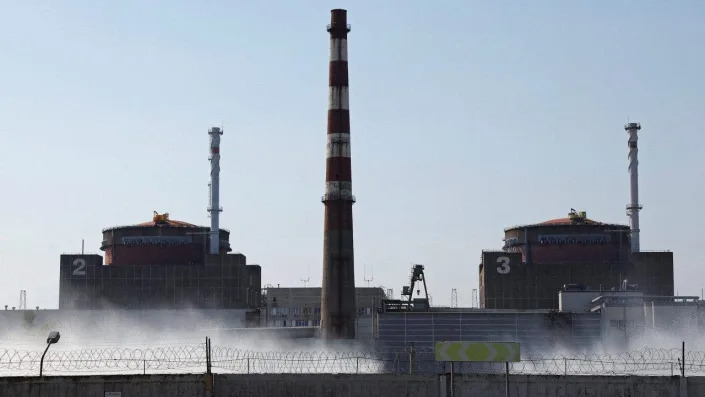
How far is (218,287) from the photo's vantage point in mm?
133875

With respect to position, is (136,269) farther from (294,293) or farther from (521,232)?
(521,232)

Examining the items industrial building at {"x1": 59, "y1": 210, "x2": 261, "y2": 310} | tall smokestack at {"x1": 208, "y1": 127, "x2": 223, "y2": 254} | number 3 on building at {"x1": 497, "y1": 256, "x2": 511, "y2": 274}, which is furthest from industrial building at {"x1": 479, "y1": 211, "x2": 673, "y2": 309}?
tall smokestack at {"x1": 208, "y1": 127, "x2": 223, "y2": 254}

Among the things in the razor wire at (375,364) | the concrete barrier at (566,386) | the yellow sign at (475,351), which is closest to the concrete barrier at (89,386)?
the yellow sign at (475,351)

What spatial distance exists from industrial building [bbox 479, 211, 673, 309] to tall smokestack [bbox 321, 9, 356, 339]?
3072cm

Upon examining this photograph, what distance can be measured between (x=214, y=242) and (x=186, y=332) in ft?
41.9

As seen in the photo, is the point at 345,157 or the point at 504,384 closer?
the point at 504,384

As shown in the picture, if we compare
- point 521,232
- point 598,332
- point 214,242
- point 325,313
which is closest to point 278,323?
point 214,242

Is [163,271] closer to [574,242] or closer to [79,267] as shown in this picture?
[79,267]

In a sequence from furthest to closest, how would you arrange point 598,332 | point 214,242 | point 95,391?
point 214,242 < point 598,332 < point 95,391

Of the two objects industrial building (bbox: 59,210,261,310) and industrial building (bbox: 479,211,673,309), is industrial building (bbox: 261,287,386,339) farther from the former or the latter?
industrial building (bbox: 479,211,673,309)

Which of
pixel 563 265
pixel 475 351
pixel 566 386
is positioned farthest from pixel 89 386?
pixel 563 265

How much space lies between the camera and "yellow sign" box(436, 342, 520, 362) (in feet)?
184

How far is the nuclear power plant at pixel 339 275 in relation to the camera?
9981cm

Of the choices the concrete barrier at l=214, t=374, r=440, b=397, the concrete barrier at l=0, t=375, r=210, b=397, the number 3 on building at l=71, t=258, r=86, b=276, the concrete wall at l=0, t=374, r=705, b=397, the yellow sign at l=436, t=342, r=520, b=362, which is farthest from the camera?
the number 3 on building at l=71, t=258, r=86, b=276
